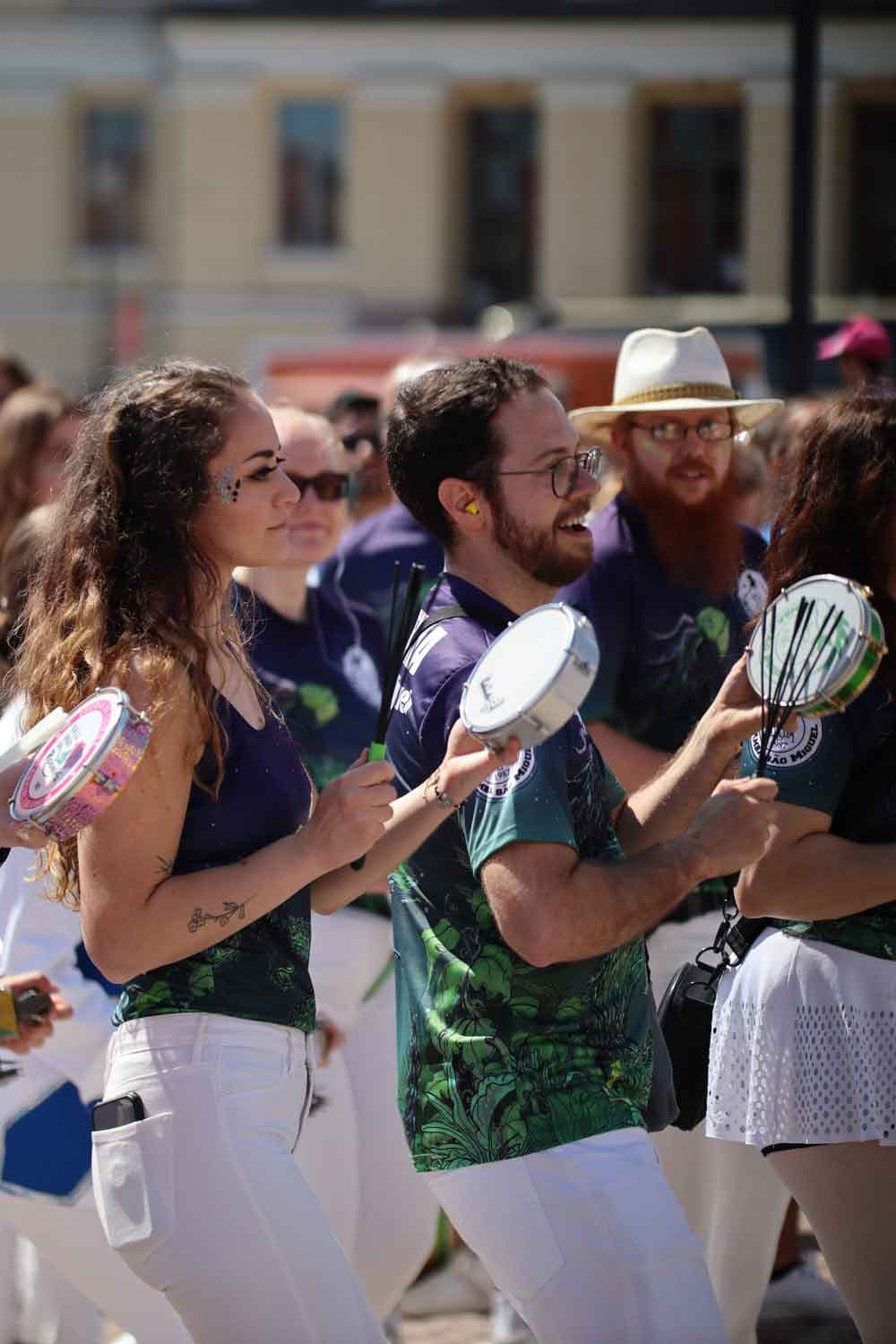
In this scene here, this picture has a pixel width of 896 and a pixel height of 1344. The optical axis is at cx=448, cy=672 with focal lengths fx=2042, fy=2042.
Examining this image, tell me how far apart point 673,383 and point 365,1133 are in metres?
1.86

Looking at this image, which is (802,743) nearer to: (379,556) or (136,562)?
(136,562)

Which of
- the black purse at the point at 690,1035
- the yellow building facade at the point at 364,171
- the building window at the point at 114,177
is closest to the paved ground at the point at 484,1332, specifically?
the black purse at the point at 690,1035

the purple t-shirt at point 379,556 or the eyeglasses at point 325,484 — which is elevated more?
the eyeglasses at point 325,484

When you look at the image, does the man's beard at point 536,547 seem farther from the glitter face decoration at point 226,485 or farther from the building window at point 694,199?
the building window at point 694,199

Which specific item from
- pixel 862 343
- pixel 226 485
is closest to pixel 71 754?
pixel 226 485

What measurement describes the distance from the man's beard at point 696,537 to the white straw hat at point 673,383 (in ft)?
0.84

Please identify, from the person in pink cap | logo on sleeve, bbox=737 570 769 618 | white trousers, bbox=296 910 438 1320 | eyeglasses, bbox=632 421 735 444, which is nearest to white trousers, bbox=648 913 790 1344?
white trousers, bbox=296 910 438 1320

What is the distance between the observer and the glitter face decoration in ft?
10.0

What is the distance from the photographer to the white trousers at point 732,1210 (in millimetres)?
4227

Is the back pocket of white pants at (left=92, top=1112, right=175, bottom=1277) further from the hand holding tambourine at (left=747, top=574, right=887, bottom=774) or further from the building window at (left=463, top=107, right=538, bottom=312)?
the building window at (left=463, top=107, right=538, bottom=312)

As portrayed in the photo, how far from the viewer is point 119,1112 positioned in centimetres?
289

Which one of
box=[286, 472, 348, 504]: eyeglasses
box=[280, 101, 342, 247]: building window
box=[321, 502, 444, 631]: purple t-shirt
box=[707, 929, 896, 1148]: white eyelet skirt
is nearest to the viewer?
box=[707, 929, 896, 1148]: white eyelet skirt

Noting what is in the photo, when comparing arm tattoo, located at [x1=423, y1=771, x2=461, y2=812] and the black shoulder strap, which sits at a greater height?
the black shoulder strap

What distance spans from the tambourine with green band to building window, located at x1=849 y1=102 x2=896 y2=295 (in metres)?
29.5
